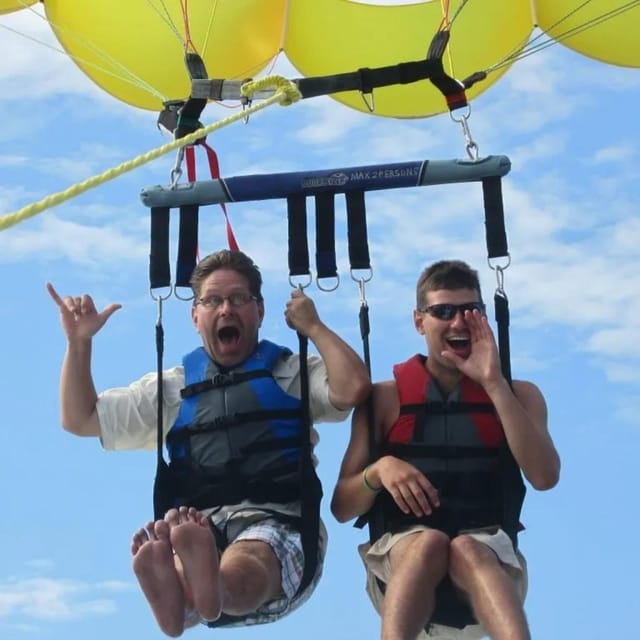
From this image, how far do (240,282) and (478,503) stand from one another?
Result: 3.70 ft

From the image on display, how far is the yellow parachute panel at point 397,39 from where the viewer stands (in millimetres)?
6500

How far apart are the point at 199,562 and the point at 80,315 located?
1121 mm

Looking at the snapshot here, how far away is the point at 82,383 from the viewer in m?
4.72

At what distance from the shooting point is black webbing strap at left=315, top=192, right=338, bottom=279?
196 inches

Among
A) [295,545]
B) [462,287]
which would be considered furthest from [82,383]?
[462,287]

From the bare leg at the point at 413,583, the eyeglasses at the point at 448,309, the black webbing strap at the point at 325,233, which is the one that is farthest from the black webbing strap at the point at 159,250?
the bare leg at the point at 413,583

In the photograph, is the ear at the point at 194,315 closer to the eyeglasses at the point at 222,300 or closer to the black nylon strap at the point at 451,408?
the eyeglasses at the point at 222,300

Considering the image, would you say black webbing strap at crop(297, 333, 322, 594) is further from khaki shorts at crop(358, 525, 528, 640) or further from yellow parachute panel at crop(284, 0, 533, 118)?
yellow parachute panel at crop(284, 0, 533, 118)

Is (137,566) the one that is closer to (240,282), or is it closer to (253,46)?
(240,282)

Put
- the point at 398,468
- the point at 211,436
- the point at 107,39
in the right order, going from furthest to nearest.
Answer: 1. the point at 107,39
2. the point at 211,436
3. the point at 398,468

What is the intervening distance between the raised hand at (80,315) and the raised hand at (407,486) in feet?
3.66

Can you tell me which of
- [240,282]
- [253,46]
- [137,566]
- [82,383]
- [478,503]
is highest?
[253,46]

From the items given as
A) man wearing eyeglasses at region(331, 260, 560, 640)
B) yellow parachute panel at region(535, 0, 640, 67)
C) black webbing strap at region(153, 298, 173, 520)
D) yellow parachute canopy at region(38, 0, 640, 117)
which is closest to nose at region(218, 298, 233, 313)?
black webbing strap at region(153, 298, 173, 520)

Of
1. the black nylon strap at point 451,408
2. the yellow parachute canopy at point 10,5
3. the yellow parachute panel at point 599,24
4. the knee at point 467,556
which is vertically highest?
the yellow parachute canopy at point 10,5
